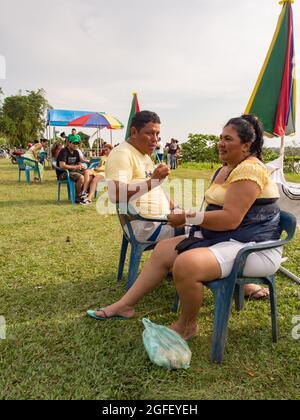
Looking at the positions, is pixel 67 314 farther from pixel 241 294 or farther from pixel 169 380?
pixel 241 294

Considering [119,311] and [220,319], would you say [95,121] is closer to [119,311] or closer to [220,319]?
[119,311]

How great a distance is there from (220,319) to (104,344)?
76 cm

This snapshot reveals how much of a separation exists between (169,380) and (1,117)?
54.2 m

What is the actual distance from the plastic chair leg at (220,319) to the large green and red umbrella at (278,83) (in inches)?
67.9

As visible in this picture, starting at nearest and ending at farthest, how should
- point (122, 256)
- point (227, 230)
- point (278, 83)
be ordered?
point (227, 230) → point (278, 83) → point (122, 256)

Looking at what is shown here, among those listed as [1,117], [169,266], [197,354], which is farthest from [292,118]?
[1,117]

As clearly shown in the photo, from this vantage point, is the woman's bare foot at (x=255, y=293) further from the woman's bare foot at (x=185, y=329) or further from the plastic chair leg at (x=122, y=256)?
the plastic chair leg at (x=122, y=256)

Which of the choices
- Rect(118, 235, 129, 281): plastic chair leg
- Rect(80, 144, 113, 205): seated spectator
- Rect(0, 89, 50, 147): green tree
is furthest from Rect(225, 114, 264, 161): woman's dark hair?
Rect(0, 89, 50, 147): green tree

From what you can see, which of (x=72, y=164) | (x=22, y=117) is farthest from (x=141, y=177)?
(x=22, y=117)

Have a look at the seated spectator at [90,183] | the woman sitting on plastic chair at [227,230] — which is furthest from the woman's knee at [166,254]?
the seated spectator at [90,183]

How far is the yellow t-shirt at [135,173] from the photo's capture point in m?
2.54

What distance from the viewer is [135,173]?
8.75 ft

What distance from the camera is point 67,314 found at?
2512 millimetres

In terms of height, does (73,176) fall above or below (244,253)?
above
